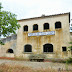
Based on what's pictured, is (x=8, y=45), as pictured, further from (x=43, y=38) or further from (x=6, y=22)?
(x=6, y=22)

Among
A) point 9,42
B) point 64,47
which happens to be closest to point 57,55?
point 64,47

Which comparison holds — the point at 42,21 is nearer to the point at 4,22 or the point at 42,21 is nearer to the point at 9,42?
the point at 9,42

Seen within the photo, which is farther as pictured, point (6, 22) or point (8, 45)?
point (8, 45)

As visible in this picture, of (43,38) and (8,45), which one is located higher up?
(43,38)

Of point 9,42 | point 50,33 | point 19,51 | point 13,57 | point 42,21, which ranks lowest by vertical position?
point 13,57

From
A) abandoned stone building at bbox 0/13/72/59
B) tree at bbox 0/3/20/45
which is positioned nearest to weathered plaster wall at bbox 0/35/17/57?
abandoned stone building at bbox 0/13/72/59

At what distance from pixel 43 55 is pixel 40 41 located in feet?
7.29

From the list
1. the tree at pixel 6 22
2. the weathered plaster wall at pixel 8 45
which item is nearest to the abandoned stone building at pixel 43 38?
the weathered plaster wall at pixel 8 45

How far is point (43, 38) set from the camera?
15.0 m

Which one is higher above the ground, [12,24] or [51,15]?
[51,15]

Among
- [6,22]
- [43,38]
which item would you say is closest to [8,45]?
[43,38]

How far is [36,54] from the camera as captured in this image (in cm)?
1495

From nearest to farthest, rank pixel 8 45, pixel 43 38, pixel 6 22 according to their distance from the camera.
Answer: pixel 6 22 < pixel 43 38 < pixel 8 45

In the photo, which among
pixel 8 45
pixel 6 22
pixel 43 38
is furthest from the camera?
pixel 8 45
